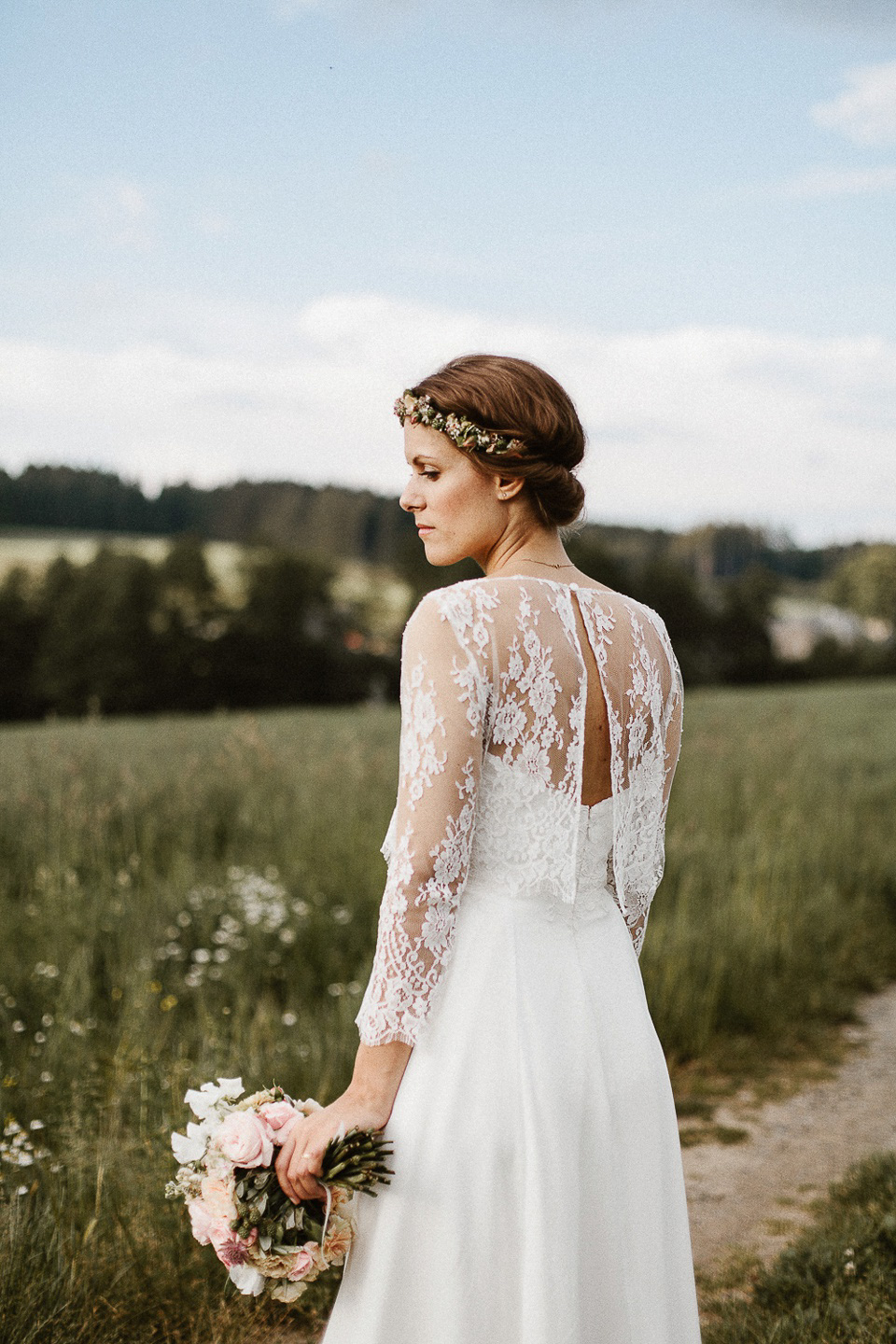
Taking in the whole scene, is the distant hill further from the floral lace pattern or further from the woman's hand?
the woman's hand

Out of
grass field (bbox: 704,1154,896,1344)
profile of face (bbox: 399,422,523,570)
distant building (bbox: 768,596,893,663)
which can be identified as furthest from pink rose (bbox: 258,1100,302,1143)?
distant building (bbox: 768,596,893,663)

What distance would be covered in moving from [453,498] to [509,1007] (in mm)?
916

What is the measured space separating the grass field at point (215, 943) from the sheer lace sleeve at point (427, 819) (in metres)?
1.47

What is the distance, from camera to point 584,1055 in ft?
6.63

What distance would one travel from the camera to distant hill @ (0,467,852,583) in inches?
803

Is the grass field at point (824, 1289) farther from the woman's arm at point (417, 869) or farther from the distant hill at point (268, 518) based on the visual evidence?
the distant hill at point (268, 518)

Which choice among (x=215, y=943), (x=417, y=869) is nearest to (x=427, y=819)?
(x=417, y=869)

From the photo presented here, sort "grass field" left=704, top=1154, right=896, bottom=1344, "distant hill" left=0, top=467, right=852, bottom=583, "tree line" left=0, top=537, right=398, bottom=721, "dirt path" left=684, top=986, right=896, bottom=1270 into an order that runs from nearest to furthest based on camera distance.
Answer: "grass field" left=704, top=1154, right=896, bottom=1344, "dirt path" left=684, top=986, right=896, bottom=1270, "distant hill" left=0, top=467, right=852, bottom=583, "tree line" left=0, top=537, right=398, bottom=721

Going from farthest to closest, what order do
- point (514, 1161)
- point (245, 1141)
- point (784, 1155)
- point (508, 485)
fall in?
point (784, 1155) < point (508, 485) < point (514, 1161) < point (245, 1141)

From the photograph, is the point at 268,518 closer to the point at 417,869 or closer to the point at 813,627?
the point at 813,627

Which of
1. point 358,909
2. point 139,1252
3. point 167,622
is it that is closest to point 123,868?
point 358,909

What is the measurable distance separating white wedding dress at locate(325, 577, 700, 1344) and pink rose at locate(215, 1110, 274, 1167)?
0.21 meters

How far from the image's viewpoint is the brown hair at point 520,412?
199cm

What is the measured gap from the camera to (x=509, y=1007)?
1.97 metres
